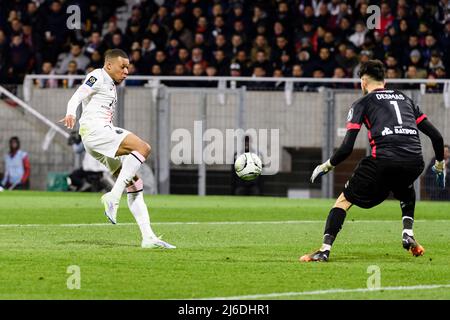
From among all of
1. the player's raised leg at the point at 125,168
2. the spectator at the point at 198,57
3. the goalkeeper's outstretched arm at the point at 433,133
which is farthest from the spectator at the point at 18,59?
the goalkeeper's outstretched arm at the point at 433,133

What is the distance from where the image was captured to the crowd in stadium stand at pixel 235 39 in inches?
1015

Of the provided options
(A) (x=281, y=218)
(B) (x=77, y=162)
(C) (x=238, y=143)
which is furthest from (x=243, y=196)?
(A) (x=281, y=218)

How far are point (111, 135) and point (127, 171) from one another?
57 cm

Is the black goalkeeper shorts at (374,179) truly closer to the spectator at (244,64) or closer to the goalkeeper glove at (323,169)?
the goalkeeper glove at (323,169)

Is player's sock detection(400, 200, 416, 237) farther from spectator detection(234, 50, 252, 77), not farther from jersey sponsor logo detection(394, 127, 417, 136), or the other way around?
spectator detection(234, 50, 252, 77)

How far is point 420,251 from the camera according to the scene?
12.1 m

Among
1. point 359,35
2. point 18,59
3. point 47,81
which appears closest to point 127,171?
point 359,35

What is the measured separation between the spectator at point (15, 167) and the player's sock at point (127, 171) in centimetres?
1446

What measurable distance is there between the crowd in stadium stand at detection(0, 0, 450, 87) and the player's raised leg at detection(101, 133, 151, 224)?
1294 centimetres

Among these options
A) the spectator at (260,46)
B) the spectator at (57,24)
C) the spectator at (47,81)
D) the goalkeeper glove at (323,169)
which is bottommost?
the goalkeeper glove at (323,169)

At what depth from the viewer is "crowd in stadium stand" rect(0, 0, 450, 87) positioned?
84.6ft

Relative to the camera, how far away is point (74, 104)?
42.7 feet

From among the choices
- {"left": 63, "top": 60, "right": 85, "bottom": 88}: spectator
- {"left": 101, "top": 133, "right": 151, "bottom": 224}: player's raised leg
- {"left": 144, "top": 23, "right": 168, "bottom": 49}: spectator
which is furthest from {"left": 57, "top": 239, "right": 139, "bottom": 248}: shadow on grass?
{"left": 144, "top": 23, "right": 168, "bottom": 49}: spectator

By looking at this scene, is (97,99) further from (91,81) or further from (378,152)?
(378,152)
